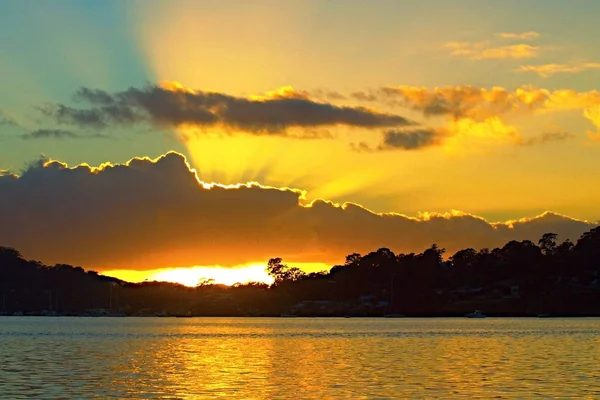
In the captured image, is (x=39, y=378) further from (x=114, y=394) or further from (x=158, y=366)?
(x=158, y=366)

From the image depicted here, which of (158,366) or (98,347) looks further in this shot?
(98,347)

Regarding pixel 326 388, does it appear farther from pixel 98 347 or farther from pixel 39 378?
pixel 98 347

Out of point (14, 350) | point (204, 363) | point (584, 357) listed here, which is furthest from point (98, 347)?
point (584, 357)

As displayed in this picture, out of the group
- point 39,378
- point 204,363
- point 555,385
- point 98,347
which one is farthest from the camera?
point 98,347

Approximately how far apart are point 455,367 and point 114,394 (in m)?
40.5

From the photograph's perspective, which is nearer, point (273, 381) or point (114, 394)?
point (114, 394)

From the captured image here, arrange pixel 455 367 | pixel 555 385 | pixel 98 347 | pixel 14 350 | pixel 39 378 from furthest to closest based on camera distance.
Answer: pixel 98 347
pixel 14 350
pixel 455 367
pixel 39 378
pixel 555 385

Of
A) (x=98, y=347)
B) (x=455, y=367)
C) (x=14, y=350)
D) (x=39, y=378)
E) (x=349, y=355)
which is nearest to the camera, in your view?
(x=39, y=378)

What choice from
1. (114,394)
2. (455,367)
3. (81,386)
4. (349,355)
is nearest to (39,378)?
(81,386)

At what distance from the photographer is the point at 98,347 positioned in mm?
148875

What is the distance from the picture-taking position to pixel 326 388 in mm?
77188

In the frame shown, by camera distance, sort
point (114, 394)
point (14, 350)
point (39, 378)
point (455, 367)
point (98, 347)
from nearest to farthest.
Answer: point (114, 394), point (39, 378), point (455, 367), point (14, 350), point (98, 347)

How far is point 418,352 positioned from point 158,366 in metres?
41.0

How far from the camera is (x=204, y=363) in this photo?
10806 centimetres
